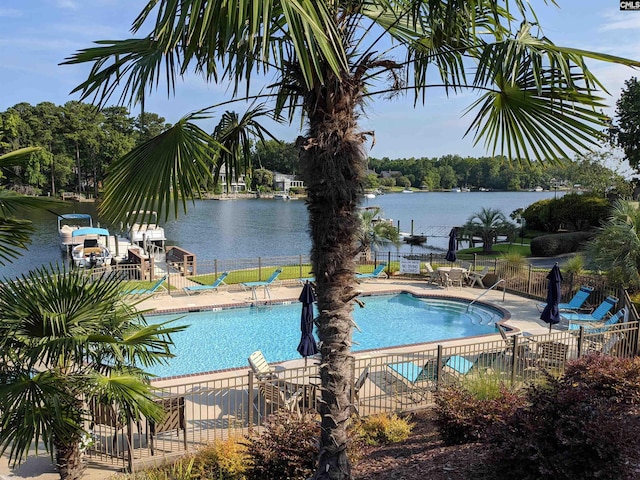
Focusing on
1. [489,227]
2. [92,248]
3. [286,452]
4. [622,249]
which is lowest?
[92,248]

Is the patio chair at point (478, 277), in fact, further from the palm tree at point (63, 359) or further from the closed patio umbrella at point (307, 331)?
the palm tree at point (63, 359)

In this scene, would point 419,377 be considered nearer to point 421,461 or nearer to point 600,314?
point 421,461

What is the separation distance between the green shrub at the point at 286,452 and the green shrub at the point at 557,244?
1016 inches

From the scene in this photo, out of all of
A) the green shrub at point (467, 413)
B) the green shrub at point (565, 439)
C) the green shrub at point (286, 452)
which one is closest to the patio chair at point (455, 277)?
the green shrub at point (467, 413)

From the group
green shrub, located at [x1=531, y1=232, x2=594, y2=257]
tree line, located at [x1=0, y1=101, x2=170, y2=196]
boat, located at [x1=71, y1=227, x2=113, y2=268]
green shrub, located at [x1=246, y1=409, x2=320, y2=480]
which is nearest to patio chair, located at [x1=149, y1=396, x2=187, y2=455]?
green shrub, located at [x1=246, y1=409, x2=320, y2=480]

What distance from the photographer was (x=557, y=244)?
27953mm

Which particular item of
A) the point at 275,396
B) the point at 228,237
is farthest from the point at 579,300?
the point at 228,237

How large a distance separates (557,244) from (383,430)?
80.7 ft

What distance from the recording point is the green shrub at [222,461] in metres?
5.69

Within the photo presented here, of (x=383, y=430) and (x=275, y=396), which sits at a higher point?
(x=383, y=430)

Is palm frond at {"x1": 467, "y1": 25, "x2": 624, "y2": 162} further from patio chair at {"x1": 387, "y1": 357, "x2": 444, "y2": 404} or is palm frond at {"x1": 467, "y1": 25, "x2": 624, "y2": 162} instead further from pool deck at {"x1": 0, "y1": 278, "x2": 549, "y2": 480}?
pool deck at {"x1": 0, "y1": 278, "x2": 549, "y2": 480}

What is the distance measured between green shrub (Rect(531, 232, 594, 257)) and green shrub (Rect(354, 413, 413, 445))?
23856 mm

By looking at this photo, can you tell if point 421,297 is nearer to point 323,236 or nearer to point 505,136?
point 505,136

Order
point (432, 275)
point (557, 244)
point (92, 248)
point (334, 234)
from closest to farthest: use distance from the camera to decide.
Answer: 1. point (334, 234)
2. point (432, 275)
3. point (92, 248)
4. point (557, 244)
